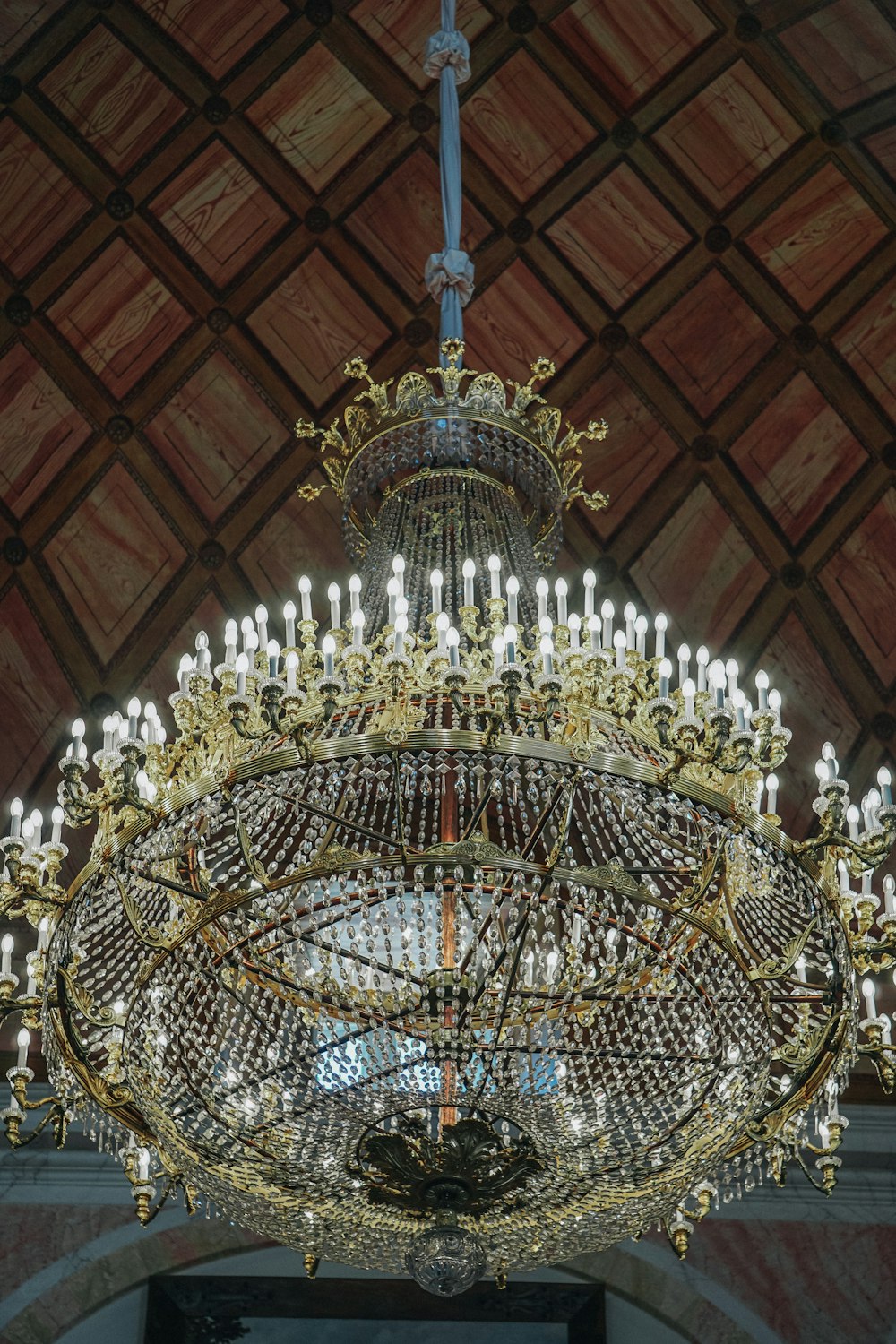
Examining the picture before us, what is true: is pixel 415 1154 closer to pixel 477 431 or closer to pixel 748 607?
pixel 477 431

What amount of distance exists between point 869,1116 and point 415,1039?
3382mm

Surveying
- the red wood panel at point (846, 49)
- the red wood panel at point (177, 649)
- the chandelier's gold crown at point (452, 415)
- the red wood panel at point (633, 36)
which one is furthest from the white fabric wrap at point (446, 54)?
the red wood panel at point (177, 649)

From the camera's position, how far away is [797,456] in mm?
7129

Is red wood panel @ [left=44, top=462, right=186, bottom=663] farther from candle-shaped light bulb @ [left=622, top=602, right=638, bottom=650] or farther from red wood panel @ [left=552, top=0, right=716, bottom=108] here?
candle-shaped light bulb @ [left=622, top=602, right=638, bottom=650]

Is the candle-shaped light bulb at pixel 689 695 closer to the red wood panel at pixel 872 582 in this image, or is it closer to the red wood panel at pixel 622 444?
the red wood panel at pixel 622 444

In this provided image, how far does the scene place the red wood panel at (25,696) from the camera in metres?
7.18

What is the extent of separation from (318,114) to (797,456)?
91.1 inches

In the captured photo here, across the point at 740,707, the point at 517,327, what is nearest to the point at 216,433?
the point at 517,327

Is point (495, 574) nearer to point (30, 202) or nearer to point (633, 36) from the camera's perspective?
point (633, 36)

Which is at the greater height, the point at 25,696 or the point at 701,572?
the point at 701,572

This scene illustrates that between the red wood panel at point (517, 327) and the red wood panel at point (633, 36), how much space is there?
80 centimetres

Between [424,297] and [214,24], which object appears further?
[424,297]

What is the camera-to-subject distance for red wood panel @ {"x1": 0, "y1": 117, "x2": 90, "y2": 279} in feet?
22.1

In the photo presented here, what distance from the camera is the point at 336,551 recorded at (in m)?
7.21
